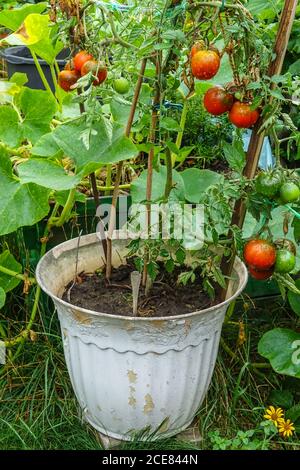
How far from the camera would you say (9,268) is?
181cm

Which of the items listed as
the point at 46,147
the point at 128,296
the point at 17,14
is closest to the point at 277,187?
the point at 128,296

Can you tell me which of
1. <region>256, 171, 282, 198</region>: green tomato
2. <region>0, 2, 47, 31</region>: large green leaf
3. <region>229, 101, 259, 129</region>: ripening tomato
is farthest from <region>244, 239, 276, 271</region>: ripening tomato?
<region>0, 2, 47, 31</region>: large green leaf

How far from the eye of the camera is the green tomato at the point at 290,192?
121 cm

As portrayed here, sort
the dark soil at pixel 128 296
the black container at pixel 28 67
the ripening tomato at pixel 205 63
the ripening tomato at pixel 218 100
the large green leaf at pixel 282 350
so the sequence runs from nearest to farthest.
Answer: the ripening tomato at pixel 205 63 → the ripening tomato at pixel 218 100 → the dark soil at pixel 128 296 → the large green leaf at pixel 282 350 → the black container at pixel 28 67

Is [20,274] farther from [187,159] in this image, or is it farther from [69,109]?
[187,159]

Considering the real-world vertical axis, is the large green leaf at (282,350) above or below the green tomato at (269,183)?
below

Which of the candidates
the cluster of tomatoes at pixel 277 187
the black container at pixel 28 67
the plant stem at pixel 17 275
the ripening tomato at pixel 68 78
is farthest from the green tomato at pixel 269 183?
the black container at pixel 28 67

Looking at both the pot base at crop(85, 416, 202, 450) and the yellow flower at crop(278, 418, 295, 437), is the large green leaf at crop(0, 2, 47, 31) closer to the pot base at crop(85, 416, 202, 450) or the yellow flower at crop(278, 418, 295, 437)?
the pot base at crop(85, 416, 202, 450)

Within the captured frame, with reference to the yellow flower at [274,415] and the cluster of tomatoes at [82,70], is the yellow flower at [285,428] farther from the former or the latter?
the cluster of tomatoes at [82,70]

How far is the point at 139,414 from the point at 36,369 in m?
0.45

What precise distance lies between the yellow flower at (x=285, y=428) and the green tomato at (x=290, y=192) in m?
0.71

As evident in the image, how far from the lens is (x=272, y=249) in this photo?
4.23 feet

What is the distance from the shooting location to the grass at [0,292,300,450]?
1.64 metres

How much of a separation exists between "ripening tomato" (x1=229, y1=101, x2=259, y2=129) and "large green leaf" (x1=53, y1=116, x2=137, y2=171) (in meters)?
0.24
